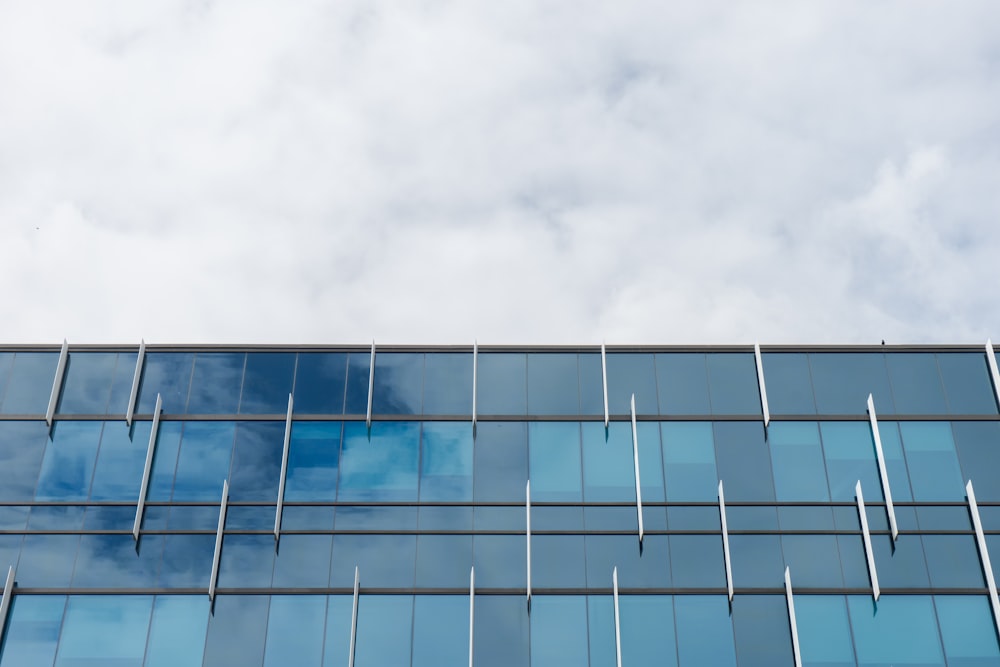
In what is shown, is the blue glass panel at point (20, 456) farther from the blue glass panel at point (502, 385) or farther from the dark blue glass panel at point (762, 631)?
the dark blue glass panel at point (762, 631)

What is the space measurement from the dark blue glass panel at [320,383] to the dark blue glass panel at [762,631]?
13.6m

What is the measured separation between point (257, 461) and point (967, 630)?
72.6 ft

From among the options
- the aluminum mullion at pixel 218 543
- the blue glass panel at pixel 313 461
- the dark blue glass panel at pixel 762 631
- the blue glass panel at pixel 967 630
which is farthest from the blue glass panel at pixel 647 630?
the aluminum mullion at pixel 218 543

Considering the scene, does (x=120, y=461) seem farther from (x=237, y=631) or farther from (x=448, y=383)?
(x=448, y=383)

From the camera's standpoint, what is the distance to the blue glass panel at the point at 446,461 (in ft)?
99.9

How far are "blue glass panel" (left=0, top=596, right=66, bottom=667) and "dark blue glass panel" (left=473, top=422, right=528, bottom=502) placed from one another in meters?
13.1

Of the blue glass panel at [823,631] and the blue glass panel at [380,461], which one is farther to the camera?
the blue glass panel at [380,461]

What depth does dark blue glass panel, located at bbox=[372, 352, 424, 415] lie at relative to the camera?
31.7 metres


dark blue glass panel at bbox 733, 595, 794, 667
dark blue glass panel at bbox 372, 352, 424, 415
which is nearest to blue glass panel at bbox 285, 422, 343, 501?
dark blue glass panel at bbox 372, 352, 424, 415

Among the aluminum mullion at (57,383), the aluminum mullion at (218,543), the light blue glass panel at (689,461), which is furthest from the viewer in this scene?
the aluminum mullion at (57,383)

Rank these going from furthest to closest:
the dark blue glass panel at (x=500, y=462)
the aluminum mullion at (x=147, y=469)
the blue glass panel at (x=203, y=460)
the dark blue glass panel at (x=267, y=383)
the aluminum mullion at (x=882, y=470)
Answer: the dark blue glass panel at (x=267, y=383) < the dark blue glass panel at (x=500, y=462) < the blue glass panel at (x=203, y=460) < the aluminum mullion at (x=147, y=469) < the aluminum mullion at (x=882, y=470)

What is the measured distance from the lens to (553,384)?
32094 millimetres

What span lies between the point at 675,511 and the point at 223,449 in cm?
1449

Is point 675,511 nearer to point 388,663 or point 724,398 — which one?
point 724,398
